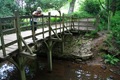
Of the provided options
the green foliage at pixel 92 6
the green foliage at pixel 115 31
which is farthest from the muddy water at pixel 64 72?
the green foliage at pixel 92 6

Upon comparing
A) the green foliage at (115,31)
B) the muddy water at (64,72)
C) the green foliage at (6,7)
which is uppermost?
the green foliage at (6,7)

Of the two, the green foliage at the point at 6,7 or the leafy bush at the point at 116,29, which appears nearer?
the leafy bush at the point at 116,29

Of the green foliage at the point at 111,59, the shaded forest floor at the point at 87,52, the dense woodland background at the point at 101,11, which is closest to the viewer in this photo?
the shaded forest floor at the point at 87,52

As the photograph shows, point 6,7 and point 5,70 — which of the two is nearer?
point 5,70

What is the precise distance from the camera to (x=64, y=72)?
9.61 metres

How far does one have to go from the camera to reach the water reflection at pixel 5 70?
9078mm

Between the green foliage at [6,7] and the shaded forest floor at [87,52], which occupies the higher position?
the green foliage at [6,7]

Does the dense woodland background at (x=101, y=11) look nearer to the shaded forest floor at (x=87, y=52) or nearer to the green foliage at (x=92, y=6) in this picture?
the green foliage at (x=92, y=6)

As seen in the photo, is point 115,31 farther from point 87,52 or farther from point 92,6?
Answer: point 92,6

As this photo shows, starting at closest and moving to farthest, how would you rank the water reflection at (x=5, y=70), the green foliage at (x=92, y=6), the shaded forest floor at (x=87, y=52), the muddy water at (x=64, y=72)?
the muddy water at (x=64, y=72), the water reflection at (x=5, y=70), the shaded forest floor at (x=87, y=52), the green foliage at (x=92, y=6)

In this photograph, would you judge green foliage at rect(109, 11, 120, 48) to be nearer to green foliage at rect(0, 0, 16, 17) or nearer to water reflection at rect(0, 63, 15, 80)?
water reflection at rect(0, 63, 15, 80)

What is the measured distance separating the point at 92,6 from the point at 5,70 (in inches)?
527

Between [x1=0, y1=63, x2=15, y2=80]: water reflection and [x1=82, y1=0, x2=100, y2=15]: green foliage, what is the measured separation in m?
12.7

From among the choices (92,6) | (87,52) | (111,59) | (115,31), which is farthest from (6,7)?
(92,6)
